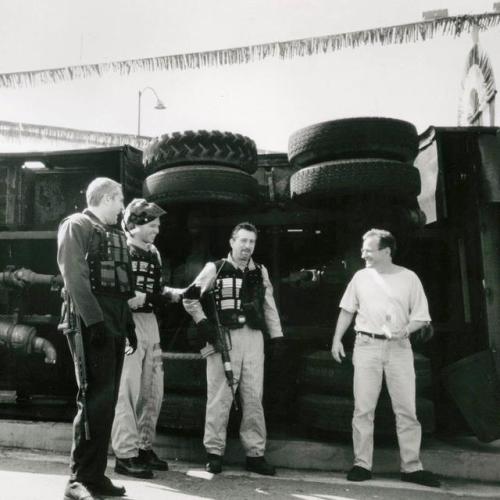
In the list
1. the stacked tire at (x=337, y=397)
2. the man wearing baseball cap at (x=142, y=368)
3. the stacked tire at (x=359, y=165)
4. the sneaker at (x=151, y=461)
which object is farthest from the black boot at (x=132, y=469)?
the stacked tire at (x=359, y=165)

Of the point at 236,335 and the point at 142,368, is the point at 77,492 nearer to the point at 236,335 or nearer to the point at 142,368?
the point at 142,368

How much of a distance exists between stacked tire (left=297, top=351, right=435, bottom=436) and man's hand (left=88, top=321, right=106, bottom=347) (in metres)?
1.95

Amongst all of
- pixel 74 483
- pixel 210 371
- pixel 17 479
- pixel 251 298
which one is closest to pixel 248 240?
pixel 251 298

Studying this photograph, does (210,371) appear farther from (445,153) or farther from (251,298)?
(445,153)

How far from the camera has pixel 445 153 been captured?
454 cm

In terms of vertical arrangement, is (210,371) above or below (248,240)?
below

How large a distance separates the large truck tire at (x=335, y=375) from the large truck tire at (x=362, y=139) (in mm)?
1656

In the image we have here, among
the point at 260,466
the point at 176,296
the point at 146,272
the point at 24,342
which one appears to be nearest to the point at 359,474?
the point at 260,466

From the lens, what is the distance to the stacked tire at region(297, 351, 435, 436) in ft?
12.9

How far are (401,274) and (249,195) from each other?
1.51 m

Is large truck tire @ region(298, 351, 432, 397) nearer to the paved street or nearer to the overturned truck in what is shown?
the overturned truck

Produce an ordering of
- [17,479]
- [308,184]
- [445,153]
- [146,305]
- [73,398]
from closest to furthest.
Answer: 1. [17,479]
2. [146,305]
3. [308,184]
4. [445,153]
5. [73,398]

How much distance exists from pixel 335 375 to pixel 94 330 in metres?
2.09

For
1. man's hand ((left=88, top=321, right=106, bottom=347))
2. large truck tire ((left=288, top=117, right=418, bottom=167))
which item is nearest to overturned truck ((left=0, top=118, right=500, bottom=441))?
large truck tire ((left=288, top=117, right=418, bottom=167))
